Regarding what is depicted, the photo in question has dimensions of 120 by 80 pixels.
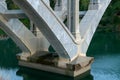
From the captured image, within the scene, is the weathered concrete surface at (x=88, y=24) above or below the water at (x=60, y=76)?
above

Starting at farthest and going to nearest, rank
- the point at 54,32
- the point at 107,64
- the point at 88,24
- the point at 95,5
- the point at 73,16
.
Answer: the point at 107,64 < the point at 95,5 < the point at 88,24 < the point at 73,16 < the point at 54,32

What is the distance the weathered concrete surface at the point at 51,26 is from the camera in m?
14.0

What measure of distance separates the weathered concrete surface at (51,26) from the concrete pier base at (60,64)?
Answer: 0.44m

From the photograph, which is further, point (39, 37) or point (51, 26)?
point (39, 37)

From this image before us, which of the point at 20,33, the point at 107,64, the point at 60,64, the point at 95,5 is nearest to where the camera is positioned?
the point at 60,64

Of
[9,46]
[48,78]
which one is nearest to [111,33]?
[9,46]

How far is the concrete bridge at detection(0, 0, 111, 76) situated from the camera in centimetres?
Answer: 1490

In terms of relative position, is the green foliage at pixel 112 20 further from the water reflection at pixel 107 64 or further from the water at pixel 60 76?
the water at pixel 60 76

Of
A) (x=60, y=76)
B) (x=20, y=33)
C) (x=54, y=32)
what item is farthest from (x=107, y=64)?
(x=54, y=32)

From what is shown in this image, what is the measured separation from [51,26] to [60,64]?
104 inches

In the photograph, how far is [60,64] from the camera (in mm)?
17047

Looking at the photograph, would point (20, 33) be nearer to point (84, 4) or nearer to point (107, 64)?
point (107, 64)

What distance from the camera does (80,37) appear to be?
1747 centimetres

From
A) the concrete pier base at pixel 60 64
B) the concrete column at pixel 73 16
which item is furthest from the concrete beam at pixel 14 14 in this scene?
the concrete pier base at pixel 60 64
